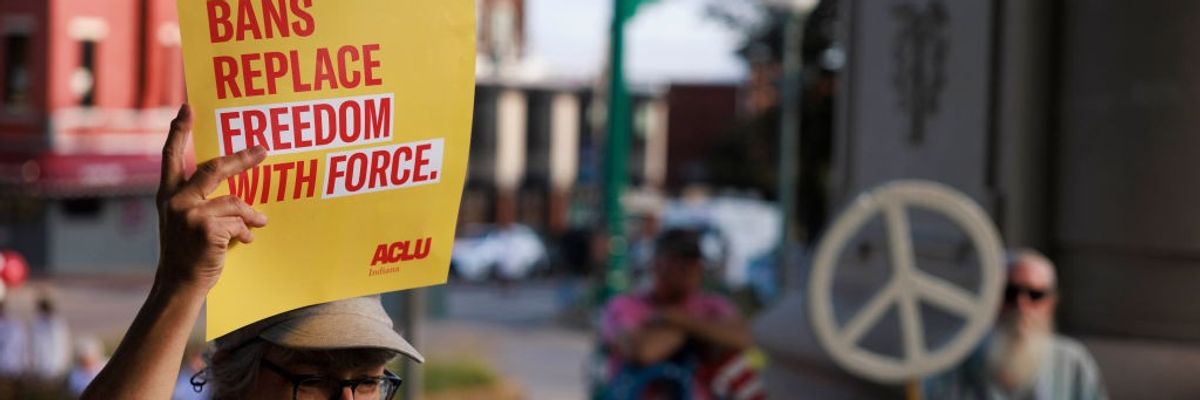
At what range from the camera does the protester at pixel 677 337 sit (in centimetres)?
643

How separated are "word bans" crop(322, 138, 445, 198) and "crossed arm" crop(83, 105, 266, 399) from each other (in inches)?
7.6

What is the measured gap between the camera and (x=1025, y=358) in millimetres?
5340

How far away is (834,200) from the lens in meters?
8.80

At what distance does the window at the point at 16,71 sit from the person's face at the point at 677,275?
40.5 meters

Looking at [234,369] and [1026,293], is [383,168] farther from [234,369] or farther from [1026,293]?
[1026,293]

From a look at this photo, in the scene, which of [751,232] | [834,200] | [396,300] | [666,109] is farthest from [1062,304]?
[666,109]

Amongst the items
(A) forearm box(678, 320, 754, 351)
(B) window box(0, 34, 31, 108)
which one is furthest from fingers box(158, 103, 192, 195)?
(B) window box(0, 34, 31, 108)

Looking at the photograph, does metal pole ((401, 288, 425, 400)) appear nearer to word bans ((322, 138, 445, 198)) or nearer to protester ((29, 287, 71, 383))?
Result: word bans ((322, 138, 445, 198))

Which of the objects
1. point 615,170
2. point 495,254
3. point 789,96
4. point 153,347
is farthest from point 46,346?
point 495,254

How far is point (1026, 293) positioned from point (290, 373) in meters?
3.35

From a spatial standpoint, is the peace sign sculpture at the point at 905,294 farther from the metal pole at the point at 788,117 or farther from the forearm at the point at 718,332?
the metal pole at the point at 788,117

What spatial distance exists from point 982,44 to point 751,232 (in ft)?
104

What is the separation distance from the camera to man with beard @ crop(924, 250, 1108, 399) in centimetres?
526

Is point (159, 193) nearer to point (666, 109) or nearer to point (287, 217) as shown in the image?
point (287, 217)
